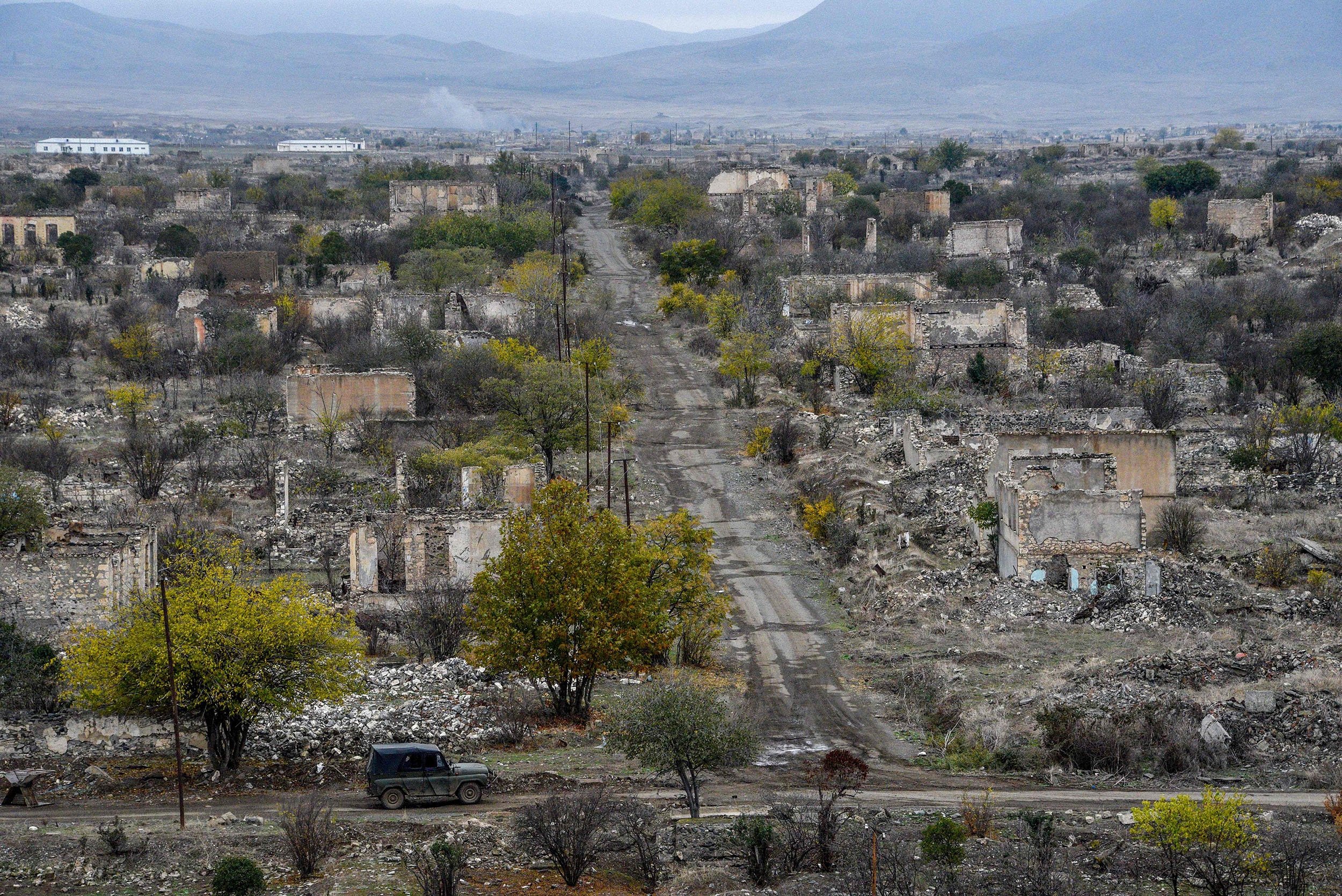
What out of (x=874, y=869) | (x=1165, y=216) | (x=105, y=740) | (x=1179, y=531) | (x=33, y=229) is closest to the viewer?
(x=874, y=869)

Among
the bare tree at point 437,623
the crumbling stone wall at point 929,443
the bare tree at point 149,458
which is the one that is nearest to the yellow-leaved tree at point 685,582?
the bare tree at point 437,623

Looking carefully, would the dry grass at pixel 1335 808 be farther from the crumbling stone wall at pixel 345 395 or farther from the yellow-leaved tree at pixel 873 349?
the yellow-leaved tree at pixel 873 349

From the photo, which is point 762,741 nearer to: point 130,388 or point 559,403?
point 559,403

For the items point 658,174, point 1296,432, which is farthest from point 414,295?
point 658,174

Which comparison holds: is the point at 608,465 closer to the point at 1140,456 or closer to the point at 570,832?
the point at 1140,456

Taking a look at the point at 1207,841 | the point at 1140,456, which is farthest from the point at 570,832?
the point at 1140,456

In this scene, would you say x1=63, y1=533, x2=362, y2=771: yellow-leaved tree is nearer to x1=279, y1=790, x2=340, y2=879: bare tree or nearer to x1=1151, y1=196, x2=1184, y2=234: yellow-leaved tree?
x1=279, y1=790, x2=340, y2=879: bare tree
